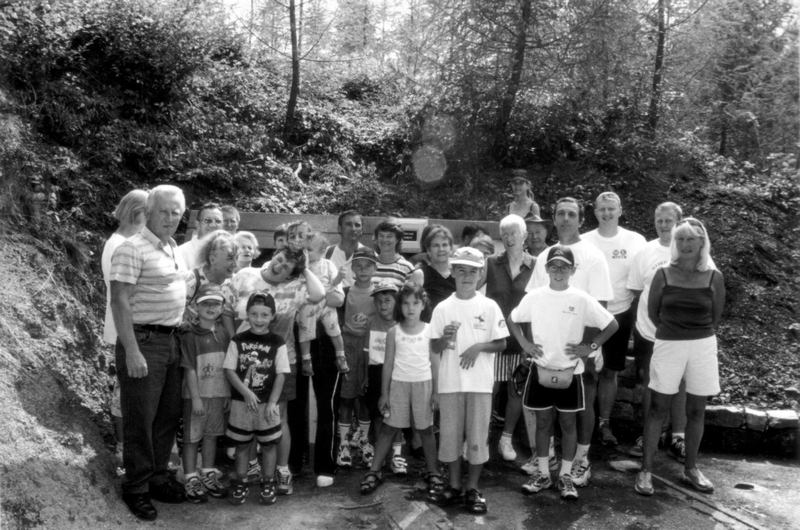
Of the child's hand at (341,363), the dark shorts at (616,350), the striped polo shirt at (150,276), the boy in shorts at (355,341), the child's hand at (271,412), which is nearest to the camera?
the striped polo shirt at (150,276)

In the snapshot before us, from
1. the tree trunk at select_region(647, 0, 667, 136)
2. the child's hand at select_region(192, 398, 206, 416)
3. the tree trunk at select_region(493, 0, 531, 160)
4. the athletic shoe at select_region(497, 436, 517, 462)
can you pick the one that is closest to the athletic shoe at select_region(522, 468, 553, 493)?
the athletic shoe at select_region(497, 436, 517, 462)

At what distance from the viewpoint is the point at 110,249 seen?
471 centimetres

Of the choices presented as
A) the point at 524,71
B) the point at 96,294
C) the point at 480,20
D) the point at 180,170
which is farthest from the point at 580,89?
the point at 96,294

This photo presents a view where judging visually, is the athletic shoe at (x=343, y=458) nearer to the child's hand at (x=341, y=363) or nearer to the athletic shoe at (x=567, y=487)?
the child's hand at (x=341, y=363)

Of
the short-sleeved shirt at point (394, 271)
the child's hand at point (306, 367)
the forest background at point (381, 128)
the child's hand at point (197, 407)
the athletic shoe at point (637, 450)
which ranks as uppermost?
the forest background at point (381, 128)

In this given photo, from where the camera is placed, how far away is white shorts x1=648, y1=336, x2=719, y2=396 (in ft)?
16.9

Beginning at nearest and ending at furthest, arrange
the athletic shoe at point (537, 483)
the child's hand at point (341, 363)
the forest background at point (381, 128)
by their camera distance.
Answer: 1. the athletic shoe at point (537, 483)
2. the child's hand at point (341, 363)
3. the forest background at point (381, 128)

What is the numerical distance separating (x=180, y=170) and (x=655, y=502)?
619cm

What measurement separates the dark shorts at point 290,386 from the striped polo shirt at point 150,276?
3.05 ft

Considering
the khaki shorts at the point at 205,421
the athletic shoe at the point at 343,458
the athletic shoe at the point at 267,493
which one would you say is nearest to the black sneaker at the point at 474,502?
the athletic shoe at the point at 343,458

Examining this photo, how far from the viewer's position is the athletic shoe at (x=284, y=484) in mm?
4984

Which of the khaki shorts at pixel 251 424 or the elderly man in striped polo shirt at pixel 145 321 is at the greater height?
the elderly man in striped polo shirt at pixel 145 321

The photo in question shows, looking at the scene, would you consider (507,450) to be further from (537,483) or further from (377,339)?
(377,339)

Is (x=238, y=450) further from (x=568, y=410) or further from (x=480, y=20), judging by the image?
(x=480, y=20)
